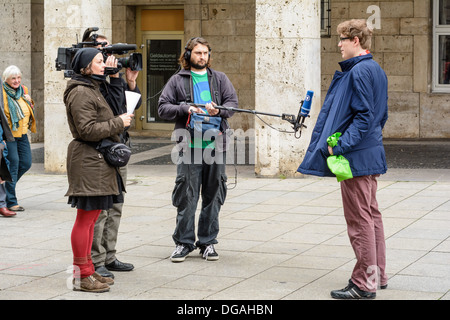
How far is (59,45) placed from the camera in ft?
43.7

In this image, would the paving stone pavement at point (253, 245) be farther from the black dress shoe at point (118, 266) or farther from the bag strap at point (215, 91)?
the bag strap at point (215, 91)

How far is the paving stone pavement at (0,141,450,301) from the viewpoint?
6406 mm

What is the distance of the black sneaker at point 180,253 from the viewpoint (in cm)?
739

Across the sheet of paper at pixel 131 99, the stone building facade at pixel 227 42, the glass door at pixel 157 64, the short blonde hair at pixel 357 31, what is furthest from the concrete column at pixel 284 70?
the glass door at pixel 157 64

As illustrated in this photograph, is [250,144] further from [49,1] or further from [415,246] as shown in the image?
[415,246]

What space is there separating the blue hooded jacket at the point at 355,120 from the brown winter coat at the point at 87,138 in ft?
4.74

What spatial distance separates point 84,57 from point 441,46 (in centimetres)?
1218

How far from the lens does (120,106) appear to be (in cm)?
Answer: 689

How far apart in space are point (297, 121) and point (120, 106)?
1.44 metres

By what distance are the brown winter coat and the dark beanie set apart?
9 cm

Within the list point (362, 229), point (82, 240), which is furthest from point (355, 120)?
point (82, 240)

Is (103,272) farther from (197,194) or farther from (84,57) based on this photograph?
(84,57)

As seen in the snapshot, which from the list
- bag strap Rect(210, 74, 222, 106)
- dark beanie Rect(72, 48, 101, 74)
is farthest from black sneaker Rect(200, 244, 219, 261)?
dark beanie Rect(72, 48, 101, 74)
